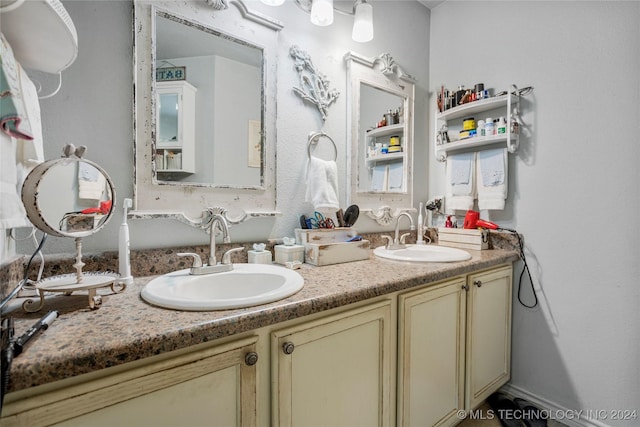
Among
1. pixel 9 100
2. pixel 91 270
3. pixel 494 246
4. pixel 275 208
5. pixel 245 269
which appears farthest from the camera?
pixel 494 246

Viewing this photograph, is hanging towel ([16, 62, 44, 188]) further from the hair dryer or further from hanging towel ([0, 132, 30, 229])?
the hair dryer

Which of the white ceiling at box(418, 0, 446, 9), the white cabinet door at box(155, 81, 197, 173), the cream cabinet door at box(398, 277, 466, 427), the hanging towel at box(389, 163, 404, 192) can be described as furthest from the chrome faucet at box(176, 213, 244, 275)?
the white ceiling at box(418, 0, 446, 9)

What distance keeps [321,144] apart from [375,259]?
0.68 metres

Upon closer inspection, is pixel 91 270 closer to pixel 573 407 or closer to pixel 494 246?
pixel 494 246

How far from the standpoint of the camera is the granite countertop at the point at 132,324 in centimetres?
53

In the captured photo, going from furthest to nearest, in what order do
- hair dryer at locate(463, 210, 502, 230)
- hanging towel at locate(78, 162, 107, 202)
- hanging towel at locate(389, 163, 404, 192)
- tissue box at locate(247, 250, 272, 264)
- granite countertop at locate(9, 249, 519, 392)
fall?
hanging towel at locate(389, 163, 404, 192)
hair dryer at locate(463, 210, 502, 230)
tissue box at locate(247, 250, 272, 264)
hanging towel at locate(78, 162, 107, 202)
granite countertop at locate(9, 249, 519, 392)

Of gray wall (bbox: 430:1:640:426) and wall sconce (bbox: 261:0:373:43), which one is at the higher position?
wall sconce (bbox: 261:0:373:43)

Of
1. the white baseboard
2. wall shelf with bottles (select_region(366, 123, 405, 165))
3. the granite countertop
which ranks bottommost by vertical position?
the white baseboard

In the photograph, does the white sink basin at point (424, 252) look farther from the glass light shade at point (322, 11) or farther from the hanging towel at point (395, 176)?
Answer: the glass light shade at point (322, 11)

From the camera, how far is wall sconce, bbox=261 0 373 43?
1.44 metres

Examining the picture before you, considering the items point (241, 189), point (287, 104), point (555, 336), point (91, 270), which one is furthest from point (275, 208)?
point (555, 336)

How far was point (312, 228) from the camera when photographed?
4.71ft

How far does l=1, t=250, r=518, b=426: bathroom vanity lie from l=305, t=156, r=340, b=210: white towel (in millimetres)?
333

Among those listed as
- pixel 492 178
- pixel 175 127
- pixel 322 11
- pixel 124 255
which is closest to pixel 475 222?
pixel 492 178
